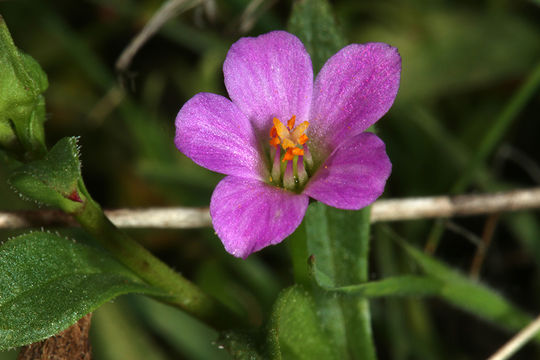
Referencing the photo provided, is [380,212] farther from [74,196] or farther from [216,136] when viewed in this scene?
[74,196]

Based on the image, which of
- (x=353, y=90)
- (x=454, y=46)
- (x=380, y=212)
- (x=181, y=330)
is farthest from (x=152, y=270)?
(x=454, y=46)

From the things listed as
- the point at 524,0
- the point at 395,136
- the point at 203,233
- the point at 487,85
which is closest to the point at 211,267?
the point at 203,233

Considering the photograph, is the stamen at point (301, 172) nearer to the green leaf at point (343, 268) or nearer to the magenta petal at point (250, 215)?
the magenta petal at point (250, 215)

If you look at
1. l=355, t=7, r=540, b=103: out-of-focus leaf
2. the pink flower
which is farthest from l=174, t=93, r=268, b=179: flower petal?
l=355, t=7, r=540, b=103: out-of-focus leaf

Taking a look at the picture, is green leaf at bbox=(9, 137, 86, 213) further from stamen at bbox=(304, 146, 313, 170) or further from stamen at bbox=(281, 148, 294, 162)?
stamen at bbox=(304, 146, 313, 170)

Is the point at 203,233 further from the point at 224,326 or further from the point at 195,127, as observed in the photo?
the point at 195,127
